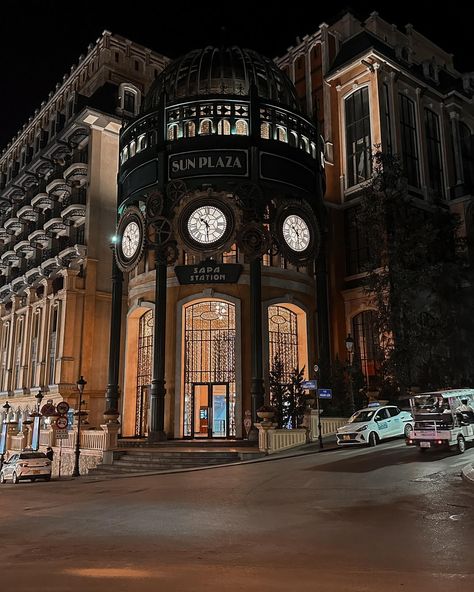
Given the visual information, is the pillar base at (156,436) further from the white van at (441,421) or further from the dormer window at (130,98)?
the dormer window at (130,98)

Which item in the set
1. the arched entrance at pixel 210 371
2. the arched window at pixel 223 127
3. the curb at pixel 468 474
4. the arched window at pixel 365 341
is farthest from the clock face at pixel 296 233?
the curb at pixel 468 474

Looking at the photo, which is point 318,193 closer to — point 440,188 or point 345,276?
point 345,276

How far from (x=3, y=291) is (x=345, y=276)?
34538 millimetres

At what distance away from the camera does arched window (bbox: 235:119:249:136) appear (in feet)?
111

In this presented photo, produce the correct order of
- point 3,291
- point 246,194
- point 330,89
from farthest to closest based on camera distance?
point 3,291 < point 330,89 < point 246,194

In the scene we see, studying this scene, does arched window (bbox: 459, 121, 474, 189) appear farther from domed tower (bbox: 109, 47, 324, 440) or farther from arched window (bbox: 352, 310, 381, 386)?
domed tower (bbox: 109, 47, 324, 440)

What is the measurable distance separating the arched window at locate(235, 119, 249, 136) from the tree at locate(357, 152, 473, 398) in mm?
7811

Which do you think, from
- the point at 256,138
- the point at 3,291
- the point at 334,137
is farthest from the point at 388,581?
the point at 3,291

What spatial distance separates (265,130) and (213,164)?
423 cm

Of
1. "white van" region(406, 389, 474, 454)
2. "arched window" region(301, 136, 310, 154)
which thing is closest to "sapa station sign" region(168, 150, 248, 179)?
"arched window" region(301, 136, 310, 154)

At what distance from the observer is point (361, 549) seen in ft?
28.5

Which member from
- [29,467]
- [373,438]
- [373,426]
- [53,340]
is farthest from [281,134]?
[29,467]

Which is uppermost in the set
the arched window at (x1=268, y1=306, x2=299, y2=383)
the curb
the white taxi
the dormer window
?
the dormer window

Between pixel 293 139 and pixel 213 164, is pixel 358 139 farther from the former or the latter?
pixel 213 164
